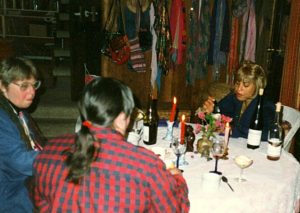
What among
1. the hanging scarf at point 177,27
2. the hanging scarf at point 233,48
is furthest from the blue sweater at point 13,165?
the hanging scarf at point 233,48

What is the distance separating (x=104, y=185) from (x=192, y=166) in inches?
32.2

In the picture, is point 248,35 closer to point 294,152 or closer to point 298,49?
point 298,49

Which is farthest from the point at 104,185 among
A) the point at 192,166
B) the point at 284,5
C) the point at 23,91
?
the point at 284,5

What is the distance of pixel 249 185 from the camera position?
1699mm

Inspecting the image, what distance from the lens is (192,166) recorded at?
74.0 inches

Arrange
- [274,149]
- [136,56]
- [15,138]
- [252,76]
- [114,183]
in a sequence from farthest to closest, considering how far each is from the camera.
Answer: [136,56], [252,76], [274,149], [15,138], [114,183]

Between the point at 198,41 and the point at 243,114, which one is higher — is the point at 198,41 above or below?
above

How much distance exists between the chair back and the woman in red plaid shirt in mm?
1456

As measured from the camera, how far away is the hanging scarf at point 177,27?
14.8 ft

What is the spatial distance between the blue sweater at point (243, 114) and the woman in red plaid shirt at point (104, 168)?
50.1 inches

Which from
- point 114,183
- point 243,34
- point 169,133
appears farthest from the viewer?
point 243,34

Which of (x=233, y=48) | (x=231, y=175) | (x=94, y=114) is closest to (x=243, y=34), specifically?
(x=233, y=48)

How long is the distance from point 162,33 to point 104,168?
11.6 ft

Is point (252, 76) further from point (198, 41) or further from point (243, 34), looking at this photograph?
point (243, 34)
